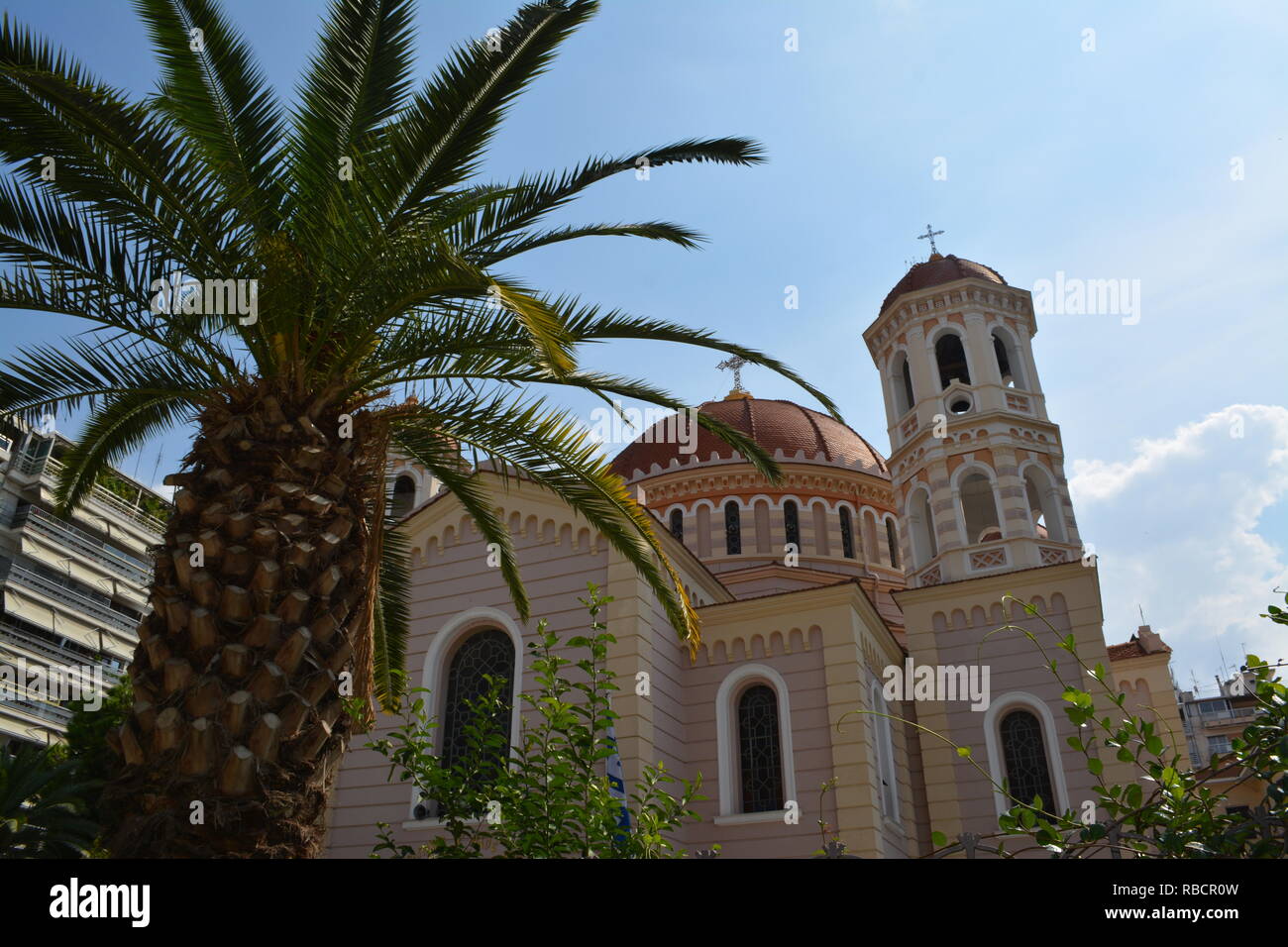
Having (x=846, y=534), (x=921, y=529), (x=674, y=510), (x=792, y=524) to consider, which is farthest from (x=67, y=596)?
(x=921, y=529)

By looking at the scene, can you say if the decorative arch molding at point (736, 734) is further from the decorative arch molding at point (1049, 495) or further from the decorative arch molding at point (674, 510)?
the decorative arch molding at point (674, 510)

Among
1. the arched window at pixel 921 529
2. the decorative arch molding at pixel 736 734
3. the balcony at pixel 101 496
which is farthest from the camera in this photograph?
the balcony at pixel 101 496

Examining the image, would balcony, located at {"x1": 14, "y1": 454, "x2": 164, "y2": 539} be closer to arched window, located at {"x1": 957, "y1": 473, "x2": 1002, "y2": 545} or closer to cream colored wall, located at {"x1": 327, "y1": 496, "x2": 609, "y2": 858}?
cream colored wall, located at {"x1": 327, "y1": 496, "x2": 609, "y2": 858}

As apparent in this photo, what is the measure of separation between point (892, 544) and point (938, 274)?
765 centimetres

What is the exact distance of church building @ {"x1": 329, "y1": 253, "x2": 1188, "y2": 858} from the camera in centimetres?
1533

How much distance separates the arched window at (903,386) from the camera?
2392cm

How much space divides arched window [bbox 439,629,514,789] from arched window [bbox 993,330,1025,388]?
535 inches

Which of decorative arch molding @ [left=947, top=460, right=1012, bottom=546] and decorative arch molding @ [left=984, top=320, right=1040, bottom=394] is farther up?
decorative arch molding @ [left=984, top=320, right=1040, bottom=394]

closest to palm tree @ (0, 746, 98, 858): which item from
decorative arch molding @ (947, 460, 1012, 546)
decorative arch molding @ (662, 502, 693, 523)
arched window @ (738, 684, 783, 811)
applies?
arched window @ (738, 684, 783, 811)

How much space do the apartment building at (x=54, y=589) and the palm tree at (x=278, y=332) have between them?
2810cm

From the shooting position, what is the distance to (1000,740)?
17875 mm

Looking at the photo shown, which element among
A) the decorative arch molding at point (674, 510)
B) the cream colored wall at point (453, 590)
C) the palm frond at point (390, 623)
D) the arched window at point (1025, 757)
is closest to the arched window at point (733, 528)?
the decorative arch molding at point (674, 510)

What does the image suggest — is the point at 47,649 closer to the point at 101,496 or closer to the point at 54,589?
the point at 54,589
